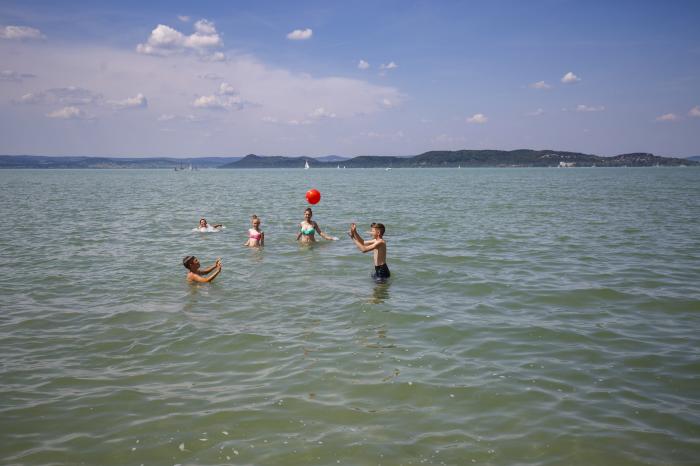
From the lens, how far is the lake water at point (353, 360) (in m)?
6.05

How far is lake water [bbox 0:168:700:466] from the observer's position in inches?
238

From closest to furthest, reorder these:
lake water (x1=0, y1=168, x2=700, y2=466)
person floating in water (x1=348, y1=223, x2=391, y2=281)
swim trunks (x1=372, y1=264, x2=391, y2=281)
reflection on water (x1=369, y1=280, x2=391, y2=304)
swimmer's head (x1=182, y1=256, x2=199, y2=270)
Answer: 1. lake water (x1=0, y1=168, x2=700, y2=466)
2. reflection on water (x1=369, y1=280, x2=391, y2=304)
3. swimmer's head (x1=182, y1=256, x2=199, y2=270)
4. person floating in water (x1=348, y1=223, x2=391, y2=281)
5. swim trunks (x1=372, y1=264, x2=391, y2=281)

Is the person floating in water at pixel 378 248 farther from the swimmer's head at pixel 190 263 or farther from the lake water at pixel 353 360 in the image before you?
the swimmer's head at pixel 190 263

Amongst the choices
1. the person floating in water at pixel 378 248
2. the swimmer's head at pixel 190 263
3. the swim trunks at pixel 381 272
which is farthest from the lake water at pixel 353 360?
the swimmer's head at pixel 190 263

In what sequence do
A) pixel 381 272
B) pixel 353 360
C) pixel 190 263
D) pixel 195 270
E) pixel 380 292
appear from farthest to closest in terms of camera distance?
pixel 381 272 → pixel 195 270 → pixel 190 263 → pixel 380 292 → pixel 353 360

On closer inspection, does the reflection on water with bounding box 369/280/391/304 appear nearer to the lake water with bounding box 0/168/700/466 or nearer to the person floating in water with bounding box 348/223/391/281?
the lake water with bounding box 0/168/700/466

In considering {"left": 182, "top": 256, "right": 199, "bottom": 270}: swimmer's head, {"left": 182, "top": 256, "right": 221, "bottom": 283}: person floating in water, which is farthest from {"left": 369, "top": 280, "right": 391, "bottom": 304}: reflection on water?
{"left": 182, "top": 256, "right": 199, "bottom": 270}: swimmer's head

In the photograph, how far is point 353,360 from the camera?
27.9ft

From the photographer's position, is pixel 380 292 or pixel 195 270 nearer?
pixel 380 292

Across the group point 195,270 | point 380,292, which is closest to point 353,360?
point 380,292

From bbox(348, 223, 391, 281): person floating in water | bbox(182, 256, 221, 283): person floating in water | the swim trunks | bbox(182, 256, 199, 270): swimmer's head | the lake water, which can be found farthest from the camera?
the swim trunks

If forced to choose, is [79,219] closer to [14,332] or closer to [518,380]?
[14,332]

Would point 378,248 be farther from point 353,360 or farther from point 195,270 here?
point 353,360

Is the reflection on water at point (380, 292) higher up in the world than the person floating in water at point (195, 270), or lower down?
lower down
